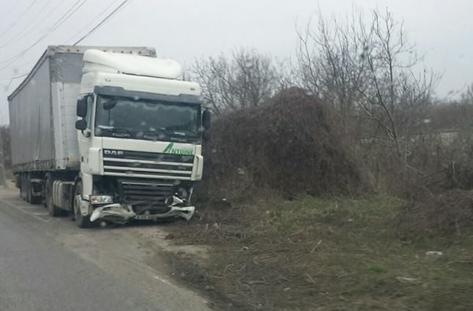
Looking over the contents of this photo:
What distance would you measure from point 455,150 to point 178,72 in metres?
6.50

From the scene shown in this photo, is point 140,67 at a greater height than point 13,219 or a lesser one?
greater

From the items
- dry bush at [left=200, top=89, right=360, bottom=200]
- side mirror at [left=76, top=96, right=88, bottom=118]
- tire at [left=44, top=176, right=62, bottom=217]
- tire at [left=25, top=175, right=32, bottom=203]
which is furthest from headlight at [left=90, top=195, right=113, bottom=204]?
tire at [left=25, top=175, right=32, bottom=203]

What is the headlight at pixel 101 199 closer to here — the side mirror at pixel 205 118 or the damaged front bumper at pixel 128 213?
the damaged front bumper at pixel 128 213

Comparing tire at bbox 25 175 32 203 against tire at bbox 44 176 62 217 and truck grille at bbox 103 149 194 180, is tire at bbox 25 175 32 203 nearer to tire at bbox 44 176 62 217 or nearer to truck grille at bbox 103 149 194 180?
tire at bbox 44 176 62 217

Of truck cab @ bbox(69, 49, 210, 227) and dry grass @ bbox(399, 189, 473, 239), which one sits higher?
truck cab @ bbox(69, 49, 210, 227)

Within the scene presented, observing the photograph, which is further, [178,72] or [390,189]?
[390,189]

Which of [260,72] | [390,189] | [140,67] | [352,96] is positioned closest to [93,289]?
[140,67]

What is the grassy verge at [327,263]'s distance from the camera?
745 centimetres

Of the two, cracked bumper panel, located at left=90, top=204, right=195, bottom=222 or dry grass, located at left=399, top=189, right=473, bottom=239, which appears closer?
dry grass, located at left=399, top=189, right=473, bottom=239

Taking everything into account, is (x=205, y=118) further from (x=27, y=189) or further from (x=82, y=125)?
(x=27, y=189)

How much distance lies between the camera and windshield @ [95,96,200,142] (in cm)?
1442

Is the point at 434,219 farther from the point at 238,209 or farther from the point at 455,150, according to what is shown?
the point at 238,209

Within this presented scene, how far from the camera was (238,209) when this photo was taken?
53.1 feet

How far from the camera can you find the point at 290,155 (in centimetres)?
1759
